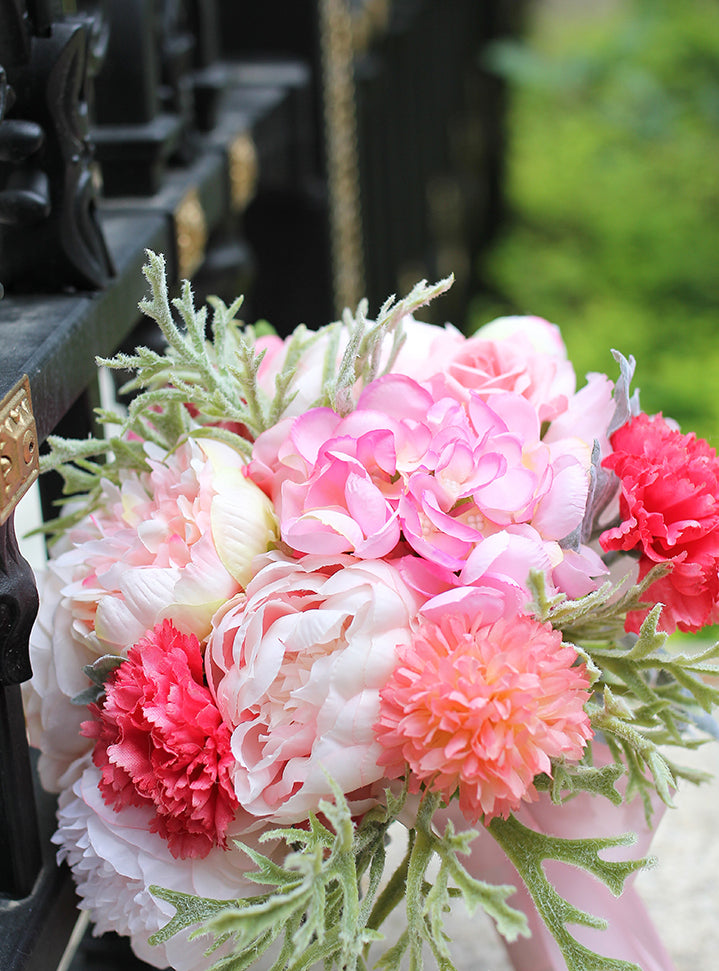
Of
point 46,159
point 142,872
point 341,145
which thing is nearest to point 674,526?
point 142,872

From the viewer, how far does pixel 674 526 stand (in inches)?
28.1

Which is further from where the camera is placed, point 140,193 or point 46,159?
point 140,193

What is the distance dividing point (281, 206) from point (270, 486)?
1.69 m

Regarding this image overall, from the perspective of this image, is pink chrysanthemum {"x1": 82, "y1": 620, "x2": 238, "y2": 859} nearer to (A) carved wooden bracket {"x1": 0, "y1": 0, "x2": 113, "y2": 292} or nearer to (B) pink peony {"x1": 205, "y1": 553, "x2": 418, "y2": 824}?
(B) pink peony {"x1": 205, "y1": 553, "x2": 418, "y2": 824}

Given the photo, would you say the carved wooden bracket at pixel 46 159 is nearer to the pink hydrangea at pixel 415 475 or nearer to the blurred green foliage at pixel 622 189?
the pink hydrangea at pixel 415 475

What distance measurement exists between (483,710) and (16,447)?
361mm

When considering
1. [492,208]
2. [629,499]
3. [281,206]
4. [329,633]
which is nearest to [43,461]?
[329,633]

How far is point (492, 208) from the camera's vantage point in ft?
19.0

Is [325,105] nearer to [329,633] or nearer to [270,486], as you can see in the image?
[270,486]

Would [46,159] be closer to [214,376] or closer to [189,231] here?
[214,376]

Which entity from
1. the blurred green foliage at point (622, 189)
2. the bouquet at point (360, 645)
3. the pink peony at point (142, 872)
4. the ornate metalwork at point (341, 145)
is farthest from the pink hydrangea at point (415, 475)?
the blurred green foliage at point (622, 189)

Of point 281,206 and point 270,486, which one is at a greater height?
point 270,486

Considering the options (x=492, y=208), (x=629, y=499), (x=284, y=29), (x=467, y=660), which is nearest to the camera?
(x=467, y=660)

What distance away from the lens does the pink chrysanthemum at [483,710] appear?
1.98 feet
